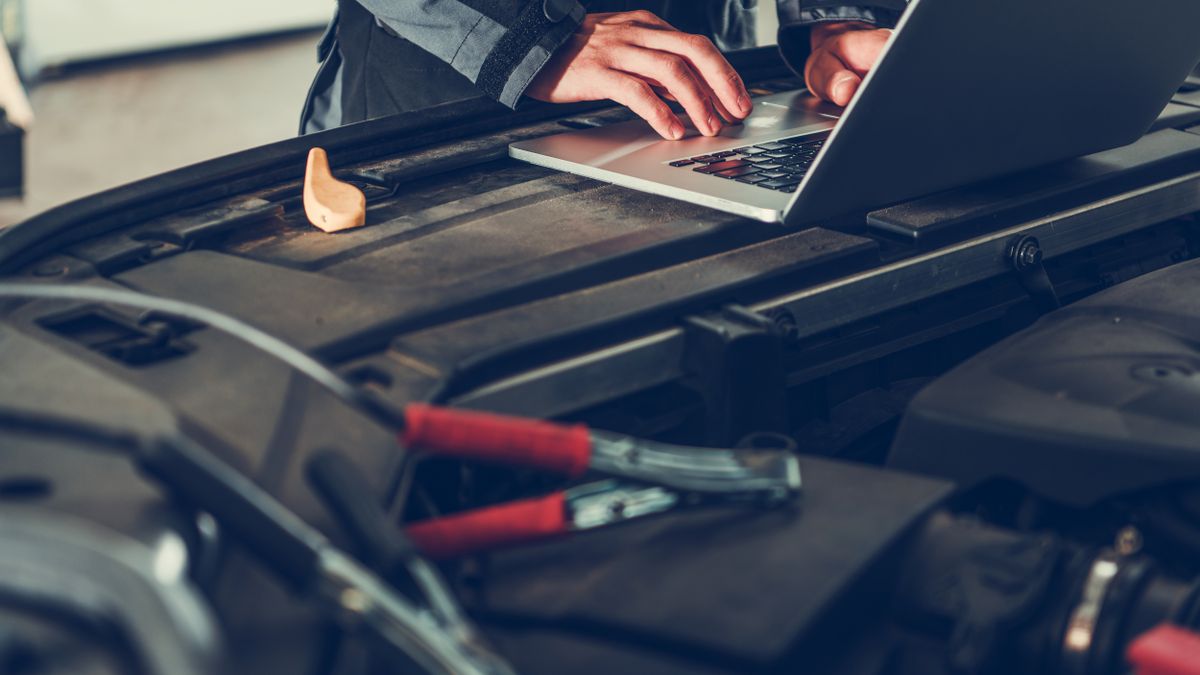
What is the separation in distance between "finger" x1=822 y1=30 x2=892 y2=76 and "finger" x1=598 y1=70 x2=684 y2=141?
0.23m

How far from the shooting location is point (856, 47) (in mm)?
1109

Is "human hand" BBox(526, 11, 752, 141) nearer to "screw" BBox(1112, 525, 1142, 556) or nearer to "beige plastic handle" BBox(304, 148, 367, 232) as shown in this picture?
"beige plastic handle" BBox(304, 148, 367, 232)

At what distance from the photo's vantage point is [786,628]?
434 millimetres

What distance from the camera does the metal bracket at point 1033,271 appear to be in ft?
2.53

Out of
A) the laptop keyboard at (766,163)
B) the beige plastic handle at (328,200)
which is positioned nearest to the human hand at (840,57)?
the laptop keyboard at (766,163)

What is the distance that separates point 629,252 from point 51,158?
3260 mm

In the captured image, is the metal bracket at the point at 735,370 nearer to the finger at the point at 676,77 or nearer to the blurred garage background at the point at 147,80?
the finger at the point at 676,77

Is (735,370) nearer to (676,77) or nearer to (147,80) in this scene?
(676,77)

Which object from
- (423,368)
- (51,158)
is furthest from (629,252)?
(51,158)

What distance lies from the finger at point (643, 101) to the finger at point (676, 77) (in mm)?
12

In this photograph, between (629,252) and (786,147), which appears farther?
(786,147)

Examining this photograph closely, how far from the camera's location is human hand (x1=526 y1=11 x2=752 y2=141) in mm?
938

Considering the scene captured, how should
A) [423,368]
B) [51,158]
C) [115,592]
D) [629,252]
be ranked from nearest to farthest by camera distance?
[115,592], [423,368], [629,252], [51,158]

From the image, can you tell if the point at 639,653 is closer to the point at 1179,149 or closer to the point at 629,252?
the point at 629,252
